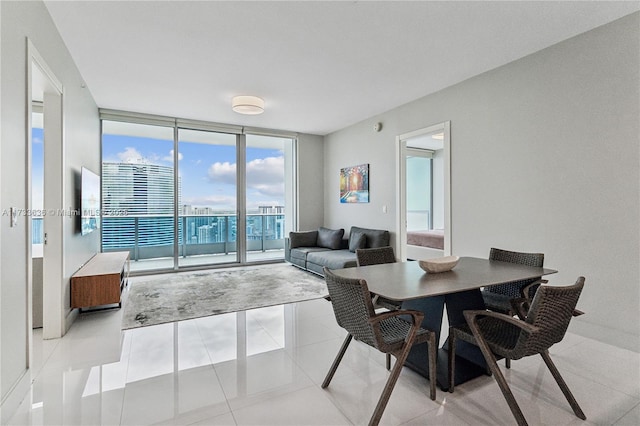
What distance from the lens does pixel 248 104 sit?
4469 millimetres

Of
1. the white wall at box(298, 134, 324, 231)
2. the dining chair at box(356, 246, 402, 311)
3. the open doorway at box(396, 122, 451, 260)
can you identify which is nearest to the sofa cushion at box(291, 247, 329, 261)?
the white wall at box(298, 134, 324, 231)

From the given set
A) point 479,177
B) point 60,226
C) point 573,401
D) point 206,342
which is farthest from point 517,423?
point 60,226

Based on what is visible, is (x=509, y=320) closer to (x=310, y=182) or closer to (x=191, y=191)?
(x=310, y=182)

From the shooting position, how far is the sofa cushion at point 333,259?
486 cm

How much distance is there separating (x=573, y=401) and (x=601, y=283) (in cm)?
148

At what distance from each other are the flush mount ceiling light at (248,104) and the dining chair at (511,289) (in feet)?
11.5

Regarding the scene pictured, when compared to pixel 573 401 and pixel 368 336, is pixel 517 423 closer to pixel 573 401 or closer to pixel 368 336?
pixel 573 401

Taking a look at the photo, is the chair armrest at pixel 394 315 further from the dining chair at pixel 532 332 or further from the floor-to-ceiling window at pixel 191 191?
the floor-to-ceiling window at pixel 191 191

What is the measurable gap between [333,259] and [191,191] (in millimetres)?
3187

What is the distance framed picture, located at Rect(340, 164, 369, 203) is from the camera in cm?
593

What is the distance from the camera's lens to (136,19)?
2732mm

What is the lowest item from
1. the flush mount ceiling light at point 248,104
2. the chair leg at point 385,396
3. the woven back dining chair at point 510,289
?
the chair leg at point 385,396

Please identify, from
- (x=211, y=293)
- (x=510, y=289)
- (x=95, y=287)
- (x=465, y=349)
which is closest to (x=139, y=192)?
(x=211, y=293)

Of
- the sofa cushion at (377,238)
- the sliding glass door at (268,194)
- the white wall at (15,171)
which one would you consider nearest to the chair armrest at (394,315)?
the white wall at (15,171)
